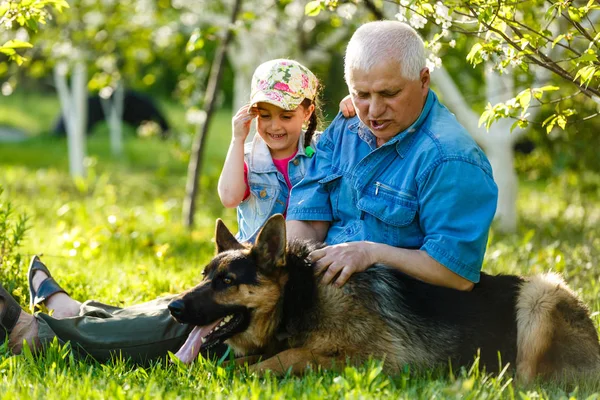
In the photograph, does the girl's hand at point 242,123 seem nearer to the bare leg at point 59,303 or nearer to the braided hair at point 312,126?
the braided hair at point 312,126

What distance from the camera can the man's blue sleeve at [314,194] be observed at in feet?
14.5

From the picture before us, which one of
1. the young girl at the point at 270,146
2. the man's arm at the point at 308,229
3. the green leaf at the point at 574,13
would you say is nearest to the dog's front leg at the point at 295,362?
the man's arm at the point at 308,229

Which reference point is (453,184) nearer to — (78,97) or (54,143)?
(78,97)

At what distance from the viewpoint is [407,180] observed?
397 cm

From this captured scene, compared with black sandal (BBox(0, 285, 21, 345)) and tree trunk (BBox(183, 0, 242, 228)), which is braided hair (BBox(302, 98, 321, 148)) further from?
tree trunk (BBox(183, 0, 242, 228))

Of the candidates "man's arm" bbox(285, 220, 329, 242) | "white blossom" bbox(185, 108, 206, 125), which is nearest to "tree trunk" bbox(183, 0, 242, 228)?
"white blossom" bbox(185, 108, 206, 125)

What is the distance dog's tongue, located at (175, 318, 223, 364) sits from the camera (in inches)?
151

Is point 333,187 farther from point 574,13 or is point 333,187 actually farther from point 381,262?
point 574,13

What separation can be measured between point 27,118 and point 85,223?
2220 centimetres

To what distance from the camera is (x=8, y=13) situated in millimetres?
4340

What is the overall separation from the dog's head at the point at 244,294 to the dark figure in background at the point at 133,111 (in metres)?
22.8

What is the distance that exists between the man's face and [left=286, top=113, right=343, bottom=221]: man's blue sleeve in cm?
51

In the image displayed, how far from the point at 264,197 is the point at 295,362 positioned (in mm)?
Answer: 1352

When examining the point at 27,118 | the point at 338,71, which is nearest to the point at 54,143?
the point at 27,118
